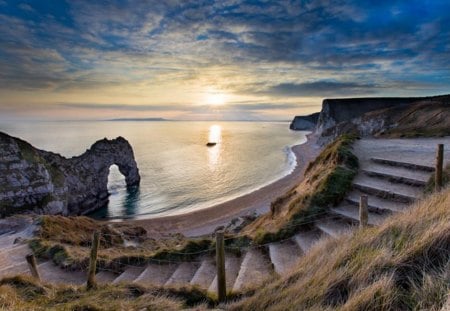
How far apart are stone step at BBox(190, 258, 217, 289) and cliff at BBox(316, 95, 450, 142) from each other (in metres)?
15.4

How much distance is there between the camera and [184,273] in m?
8.02

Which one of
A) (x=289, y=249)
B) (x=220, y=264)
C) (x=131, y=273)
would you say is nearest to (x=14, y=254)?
(x=131, y=273)

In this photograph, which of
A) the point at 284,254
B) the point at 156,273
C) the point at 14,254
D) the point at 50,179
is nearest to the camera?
the point at 284,254

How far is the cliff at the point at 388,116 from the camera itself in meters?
20.2

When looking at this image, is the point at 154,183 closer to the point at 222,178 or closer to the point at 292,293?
the point at 222,178

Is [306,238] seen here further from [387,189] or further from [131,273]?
[131,273]

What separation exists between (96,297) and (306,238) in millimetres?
5706

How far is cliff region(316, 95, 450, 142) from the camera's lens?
20.2 m

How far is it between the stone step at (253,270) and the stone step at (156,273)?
2.35 m

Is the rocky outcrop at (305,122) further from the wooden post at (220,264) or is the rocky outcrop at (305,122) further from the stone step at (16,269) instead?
the wooden post at (220,264)

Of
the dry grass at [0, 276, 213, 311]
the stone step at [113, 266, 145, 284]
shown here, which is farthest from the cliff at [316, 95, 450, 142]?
the stone step at [113, 266, 145, 284]

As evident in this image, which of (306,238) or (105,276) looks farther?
(105,276)

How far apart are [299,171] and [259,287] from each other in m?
39.6

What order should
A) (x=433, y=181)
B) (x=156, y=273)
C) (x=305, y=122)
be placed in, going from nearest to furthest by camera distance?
(x=433, y=181) → (x=156, y=273) → (x=305, y=122)
